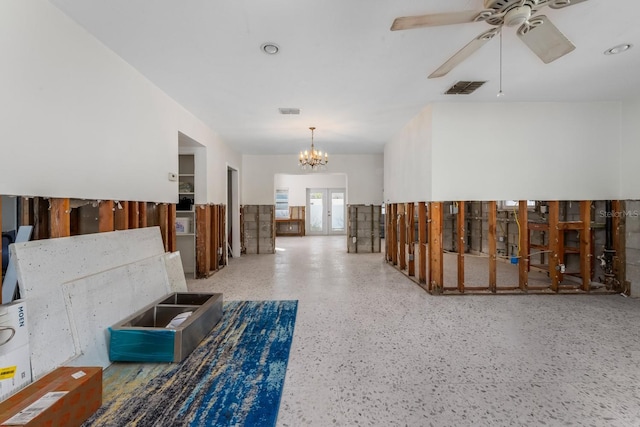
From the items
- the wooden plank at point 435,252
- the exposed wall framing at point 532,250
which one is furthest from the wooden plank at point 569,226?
the wooden plank at point 435,252

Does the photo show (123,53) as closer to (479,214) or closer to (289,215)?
(479,214)

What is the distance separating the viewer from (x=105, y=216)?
2.75m

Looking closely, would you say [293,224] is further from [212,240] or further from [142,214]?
[142,214]

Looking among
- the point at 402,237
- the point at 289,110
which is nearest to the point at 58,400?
the point at 289,110

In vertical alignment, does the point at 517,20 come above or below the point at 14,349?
above

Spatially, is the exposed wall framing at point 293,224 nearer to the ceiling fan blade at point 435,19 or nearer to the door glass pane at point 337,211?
the door glass pane at point 337,211

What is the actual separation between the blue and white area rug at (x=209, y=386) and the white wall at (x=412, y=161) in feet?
9.90

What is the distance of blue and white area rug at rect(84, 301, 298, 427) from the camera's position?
1.69m

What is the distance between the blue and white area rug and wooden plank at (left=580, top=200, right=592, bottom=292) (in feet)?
14.4

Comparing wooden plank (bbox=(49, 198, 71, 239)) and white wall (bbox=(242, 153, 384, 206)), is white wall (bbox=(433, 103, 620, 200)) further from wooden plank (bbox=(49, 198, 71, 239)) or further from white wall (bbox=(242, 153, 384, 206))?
wooden plank (bbox=(49, 198, 71, 239))

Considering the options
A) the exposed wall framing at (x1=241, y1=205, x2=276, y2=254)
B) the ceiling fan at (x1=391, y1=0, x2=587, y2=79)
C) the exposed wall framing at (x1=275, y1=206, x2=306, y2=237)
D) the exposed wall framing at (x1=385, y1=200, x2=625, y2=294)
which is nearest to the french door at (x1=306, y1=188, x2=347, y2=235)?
the exposed wall framing at (x1=275, y1=206, x2=306, y2=237)

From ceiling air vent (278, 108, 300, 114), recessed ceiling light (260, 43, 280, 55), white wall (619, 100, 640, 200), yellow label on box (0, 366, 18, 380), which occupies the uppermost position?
ceiling air vent (278, 108, 300, 114)

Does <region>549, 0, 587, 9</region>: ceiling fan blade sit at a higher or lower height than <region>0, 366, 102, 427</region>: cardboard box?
higher

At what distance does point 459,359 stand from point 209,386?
196cm
